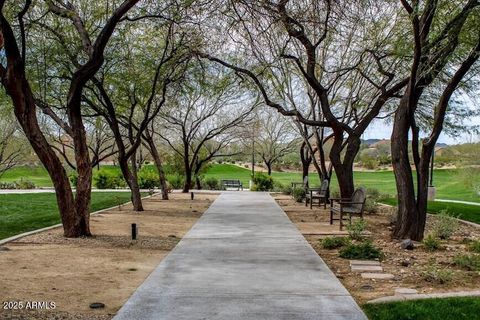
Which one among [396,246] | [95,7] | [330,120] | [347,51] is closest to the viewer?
[396,246]

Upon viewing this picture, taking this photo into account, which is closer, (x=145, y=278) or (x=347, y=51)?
(x=145, y=278)

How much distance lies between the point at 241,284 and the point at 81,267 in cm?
277

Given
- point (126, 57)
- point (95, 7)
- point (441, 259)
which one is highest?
point (95, 7)

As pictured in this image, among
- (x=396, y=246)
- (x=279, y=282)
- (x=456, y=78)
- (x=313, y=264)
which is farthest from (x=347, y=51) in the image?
(x=279, y=282)

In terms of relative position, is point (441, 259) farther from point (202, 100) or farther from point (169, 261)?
point (202, 100)

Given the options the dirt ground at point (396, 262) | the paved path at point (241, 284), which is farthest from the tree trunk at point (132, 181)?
the paved path at point (241, 284)

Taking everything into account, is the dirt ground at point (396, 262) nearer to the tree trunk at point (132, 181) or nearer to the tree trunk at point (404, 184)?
the tree trunk at point (404, 184)

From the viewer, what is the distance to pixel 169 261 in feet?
28.6

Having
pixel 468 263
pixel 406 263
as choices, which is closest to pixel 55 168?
pixel 406 263

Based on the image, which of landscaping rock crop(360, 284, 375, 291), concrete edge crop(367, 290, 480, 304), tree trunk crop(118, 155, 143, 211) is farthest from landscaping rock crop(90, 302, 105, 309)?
tree trunk crop(118, 155, 143, 211)

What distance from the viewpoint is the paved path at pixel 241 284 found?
571 centimetres

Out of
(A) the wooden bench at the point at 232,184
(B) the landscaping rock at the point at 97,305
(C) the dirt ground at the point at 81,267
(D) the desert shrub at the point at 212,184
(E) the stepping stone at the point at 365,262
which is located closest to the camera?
(B) the landscaping rock at the point at 97,305

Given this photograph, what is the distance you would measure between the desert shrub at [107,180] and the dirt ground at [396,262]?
23230mm

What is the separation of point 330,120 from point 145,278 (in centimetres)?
1176
